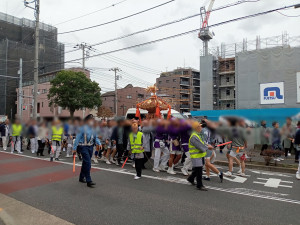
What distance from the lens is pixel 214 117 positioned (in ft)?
5.74

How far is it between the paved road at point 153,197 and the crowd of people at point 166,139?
471mm

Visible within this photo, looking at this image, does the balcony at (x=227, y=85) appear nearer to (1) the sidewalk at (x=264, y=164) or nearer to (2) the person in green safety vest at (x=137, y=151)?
(1) the sidewalk at (x=264, y=164)

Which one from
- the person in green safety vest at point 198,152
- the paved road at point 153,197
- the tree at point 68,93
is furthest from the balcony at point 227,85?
the person in green safety vest at point 198,152

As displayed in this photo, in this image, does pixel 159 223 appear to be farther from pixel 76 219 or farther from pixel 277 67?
pixel 277 67

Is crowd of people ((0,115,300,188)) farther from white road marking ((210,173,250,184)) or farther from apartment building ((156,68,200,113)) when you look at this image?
apartment building ((156,68,200,113))

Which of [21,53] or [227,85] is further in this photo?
[227,85]

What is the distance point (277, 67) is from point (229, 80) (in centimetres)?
1761

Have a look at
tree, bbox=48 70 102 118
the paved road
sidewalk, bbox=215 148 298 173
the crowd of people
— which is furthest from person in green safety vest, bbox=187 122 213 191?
tree, bbox=48 70 102 118

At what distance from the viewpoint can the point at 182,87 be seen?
68.2 m

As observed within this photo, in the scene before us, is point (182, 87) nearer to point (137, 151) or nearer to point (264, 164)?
point (264, 164)

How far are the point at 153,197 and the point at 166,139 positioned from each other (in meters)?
2.91

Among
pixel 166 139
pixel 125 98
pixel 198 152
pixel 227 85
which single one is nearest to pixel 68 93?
pixel 166 139

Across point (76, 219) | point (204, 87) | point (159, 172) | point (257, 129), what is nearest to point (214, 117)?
point (257, 129)

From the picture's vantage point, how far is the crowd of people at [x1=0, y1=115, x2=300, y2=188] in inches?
67.9
